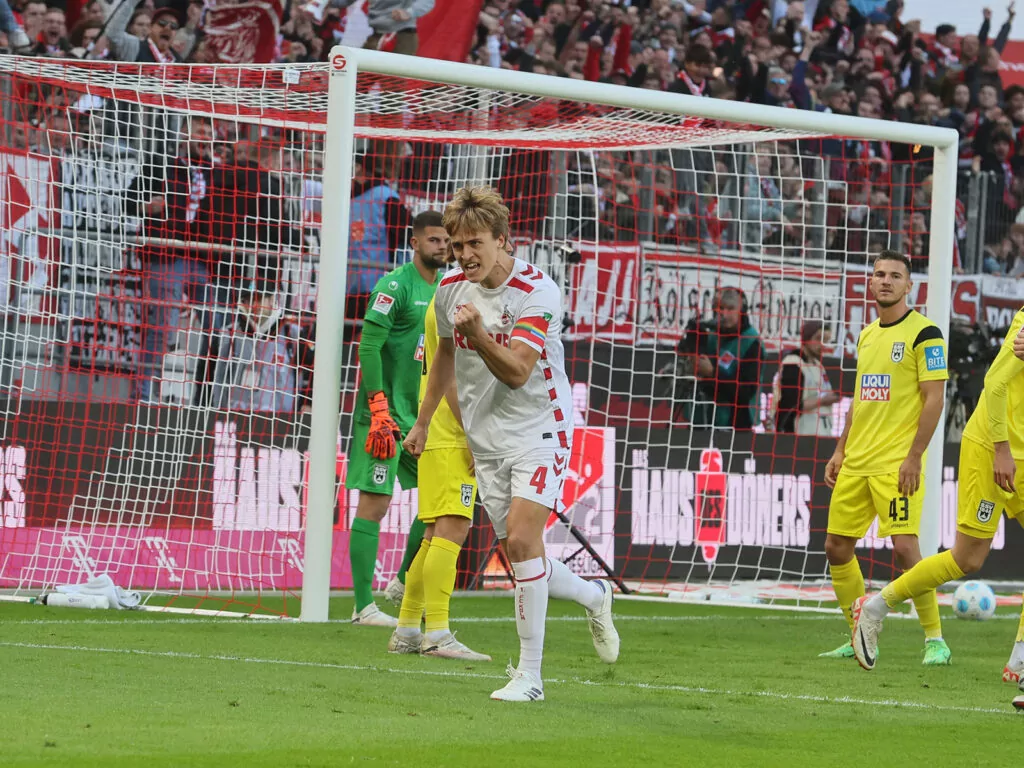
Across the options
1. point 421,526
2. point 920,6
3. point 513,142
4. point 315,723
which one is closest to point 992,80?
point 920,6

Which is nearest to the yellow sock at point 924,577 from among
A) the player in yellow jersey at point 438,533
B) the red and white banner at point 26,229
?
the player in yellow jersey at point 438,533

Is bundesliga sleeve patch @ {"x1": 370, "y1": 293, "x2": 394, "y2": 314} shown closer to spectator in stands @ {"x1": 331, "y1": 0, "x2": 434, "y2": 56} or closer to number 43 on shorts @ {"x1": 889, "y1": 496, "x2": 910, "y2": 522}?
number 43 on shorts @ {"x1": 889, "y1": 496, "x2": 910, "y2": 522}

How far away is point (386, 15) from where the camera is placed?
16.2 metres

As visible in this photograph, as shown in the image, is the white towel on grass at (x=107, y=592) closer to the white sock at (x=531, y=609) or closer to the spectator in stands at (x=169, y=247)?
the spectator in stands at (x=169, y=247)

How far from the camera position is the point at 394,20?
16.2 m

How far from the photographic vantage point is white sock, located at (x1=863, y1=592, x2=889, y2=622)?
730cm

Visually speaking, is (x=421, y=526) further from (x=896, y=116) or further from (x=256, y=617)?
(x=896, y=116)

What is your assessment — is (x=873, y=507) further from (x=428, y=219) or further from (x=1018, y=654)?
(x=428, y=219)

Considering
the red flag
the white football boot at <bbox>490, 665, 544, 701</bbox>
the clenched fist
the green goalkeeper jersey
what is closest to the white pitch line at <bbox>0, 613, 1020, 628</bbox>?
the green goalkeeper jersey

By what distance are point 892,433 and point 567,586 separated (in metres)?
2.57

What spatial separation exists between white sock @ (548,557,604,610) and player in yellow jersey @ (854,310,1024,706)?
1.45m

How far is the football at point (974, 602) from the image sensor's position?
1063 centimetres

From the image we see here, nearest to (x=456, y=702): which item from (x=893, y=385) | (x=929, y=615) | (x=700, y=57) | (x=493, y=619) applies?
(x=929, y=615)

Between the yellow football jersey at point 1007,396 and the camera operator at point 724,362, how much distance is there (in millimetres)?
5752
